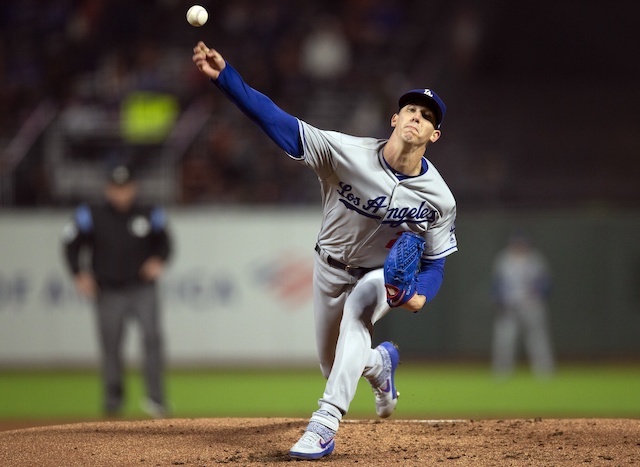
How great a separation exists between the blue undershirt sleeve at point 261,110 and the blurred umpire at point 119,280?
4.05 metres

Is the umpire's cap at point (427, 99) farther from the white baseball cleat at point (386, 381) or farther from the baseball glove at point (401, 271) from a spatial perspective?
the white baseball cleat at point (386, 381)

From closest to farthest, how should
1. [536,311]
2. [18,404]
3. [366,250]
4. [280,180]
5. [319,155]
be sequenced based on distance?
1. [319,155]
2. [366,250]
3. [18,404]
4. [536,311]
5. [280,180]

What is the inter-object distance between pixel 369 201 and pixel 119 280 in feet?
13.5

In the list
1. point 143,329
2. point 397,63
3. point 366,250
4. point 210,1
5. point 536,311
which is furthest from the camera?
point 210,1

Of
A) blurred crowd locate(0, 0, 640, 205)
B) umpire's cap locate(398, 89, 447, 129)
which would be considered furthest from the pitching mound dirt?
blurred crowd locate(0, 0, 640, 205)

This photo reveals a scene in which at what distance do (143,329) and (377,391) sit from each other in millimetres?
3515

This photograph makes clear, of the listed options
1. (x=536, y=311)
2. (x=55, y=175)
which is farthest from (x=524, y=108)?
(x=55, y=175)

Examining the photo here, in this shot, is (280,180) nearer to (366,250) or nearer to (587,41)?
(587,41)

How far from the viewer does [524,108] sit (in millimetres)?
16859

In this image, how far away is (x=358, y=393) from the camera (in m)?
11.3

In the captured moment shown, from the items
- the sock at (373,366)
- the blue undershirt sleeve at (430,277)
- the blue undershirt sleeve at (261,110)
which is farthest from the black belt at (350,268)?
the blue undershirt sleeve at (261,110)

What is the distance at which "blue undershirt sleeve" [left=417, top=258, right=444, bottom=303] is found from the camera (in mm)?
5238

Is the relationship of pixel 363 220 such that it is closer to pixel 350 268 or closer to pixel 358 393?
pixel 350 268

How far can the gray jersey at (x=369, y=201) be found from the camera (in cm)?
513
